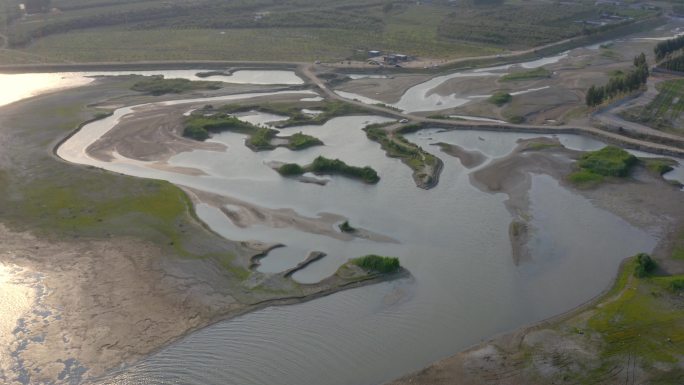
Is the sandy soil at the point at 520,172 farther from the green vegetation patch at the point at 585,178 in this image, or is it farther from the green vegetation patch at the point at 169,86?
the green vegetation patch at the point at 169,86

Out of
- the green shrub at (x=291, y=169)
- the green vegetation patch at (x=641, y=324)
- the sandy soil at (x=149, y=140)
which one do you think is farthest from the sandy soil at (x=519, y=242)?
the sandy soil at (x=149, y=140)

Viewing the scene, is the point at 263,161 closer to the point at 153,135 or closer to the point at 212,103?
the point at 153,135

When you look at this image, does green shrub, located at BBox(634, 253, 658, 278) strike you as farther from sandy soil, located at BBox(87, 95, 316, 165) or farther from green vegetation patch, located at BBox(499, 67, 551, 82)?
green vegetation patch, located at BBox(499, 67, 551, 82)

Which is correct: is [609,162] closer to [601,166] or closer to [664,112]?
[601,166]

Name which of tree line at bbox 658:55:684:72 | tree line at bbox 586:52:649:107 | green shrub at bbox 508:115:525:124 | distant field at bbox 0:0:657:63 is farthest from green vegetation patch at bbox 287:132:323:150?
tree line at bbox 658:55:684:72

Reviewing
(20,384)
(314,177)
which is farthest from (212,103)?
(20,384)
